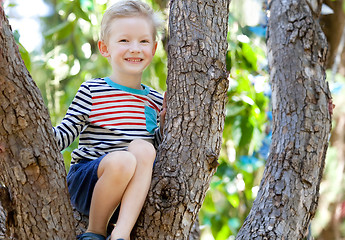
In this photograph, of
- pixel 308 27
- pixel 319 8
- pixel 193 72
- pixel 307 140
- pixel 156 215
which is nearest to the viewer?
pixel 156 215

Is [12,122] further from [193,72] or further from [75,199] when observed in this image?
[193,72]

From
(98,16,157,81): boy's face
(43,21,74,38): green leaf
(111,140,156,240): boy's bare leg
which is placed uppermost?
(43,21,74,38): green leaf

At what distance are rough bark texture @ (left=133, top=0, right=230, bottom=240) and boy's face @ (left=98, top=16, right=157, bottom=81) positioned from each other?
0.08 meters

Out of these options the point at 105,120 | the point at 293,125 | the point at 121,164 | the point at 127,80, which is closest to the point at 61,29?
the point at 127,80

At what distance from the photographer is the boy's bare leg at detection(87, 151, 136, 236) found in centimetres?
128

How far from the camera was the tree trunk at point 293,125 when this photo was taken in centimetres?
147

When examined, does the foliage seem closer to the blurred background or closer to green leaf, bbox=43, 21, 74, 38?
the blurred background

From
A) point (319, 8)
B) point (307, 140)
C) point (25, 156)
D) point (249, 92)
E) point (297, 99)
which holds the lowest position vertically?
→ point (25, 156)

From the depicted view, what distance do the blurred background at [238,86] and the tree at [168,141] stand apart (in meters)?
0.99

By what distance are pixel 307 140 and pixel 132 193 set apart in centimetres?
63

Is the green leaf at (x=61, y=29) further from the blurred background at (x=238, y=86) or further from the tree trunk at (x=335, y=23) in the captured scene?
the tree trunk at (x=335, y=23)

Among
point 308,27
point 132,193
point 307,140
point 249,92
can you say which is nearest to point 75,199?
point 132,193

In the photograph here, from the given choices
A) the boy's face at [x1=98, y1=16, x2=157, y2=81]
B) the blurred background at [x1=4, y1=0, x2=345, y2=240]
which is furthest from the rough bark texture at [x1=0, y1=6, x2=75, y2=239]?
the blurred background at [x1=4, y1=0, x2=345, y2=240]

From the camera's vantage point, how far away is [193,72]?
4.68 feet
